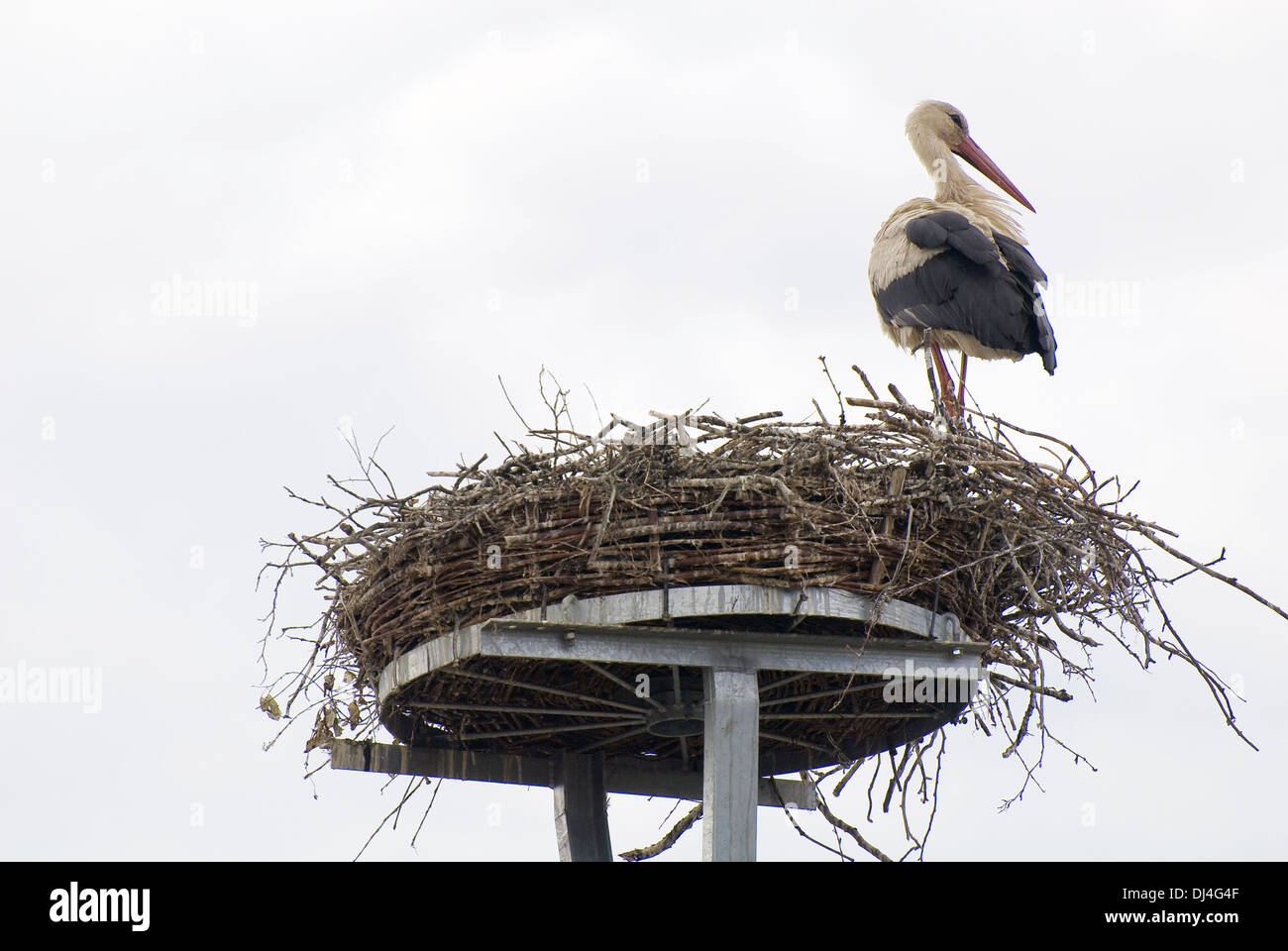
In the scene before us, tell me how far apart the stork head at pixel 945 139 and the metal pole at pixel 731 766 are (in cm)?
548

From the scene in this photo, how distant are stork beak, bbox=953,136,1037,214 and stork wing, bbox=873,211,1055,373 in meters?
1.81

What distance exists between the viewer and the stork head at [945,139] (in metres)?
12.3

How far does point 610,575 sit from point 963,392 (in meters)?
3.57

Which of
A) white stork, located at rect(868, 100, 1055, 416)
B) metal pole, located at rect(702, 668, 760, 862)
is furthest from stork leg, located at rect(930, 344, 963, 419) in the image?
metal pole, located at rect(702, 668, 760, 862)

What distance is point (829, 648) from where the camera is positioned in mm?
7762

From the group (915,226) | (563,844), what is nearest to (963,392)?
(915,226)

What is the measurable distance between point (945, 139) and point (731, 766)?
5.98m

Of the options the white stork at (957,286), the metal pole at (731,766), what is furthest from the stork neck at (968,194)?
the metal pole at (731,766)

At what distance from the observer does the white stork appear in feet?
33.2

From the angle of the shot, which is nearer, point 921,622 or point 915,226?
point 921,622

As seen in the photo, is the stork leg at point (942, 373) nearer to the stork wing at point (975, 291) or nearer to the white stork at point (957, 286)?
the white stork at point (957, 286)

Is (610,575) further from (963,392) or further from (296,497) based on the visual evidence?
(963,392)

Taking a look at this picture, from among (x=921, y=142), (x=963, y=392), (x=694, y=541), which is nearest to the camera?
(x=694, y=541)

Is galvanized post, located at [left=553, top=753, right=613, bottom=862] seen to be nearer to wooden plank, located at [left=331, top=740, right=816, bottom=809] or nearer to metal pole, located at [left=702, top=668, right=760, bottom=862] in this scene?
wooden plank, located at [left=331, top=740, right=816, bottom=809]
